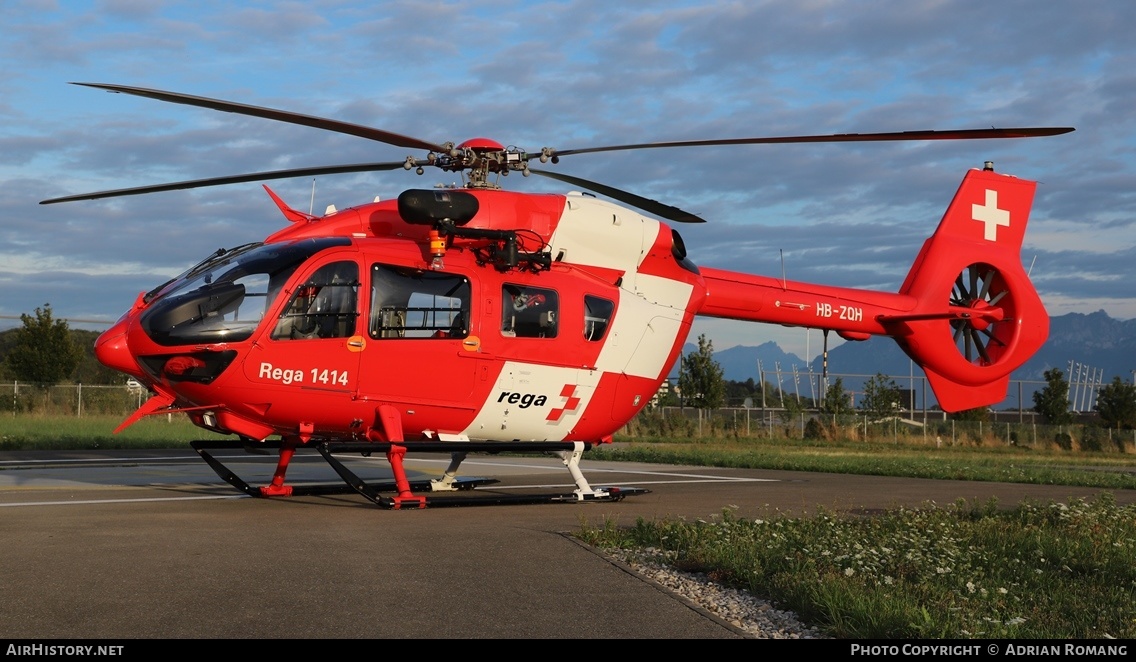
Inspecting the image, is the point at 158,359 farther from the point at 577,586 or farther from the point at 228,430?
the point at 577,586

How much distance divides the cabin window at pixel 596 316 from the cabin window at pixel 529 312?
485 mm

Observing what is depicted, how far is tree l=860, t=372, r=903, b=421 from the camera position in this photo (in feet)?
149

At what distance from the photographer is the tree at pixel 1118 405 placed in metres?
51.0

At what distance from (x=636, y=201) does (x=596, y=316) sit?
155 centimetres

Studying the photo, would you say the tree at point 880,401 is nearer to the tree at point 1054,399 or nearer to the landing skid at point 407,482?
the tree at point 1054,399

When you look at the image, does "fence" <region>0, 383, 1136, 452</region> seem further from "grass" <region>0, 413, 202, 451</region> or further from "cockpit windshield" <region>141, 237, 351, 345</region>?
"cockpit windshield" <region>141, 237, 351, 345</region>

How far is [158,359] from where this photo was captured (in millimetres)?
11195

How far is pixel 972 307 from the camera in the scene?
60.1ft

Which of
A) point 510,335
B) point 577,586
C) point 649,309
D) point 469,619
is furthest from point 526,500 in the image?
point 469,619

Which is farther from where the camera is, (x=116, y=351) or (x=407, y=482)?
(x=407, y=482)

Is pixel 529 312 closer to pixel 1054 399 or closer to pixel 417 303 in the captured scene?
pixel 417 303

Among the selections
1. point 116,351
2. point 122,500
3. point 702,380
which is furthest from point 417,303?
point 702,380

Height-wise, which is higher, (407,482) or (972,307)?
(972,307)

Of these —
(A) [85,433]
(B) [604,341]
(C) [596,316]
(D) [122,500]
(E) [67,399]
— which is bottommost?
(D) [122,500]
